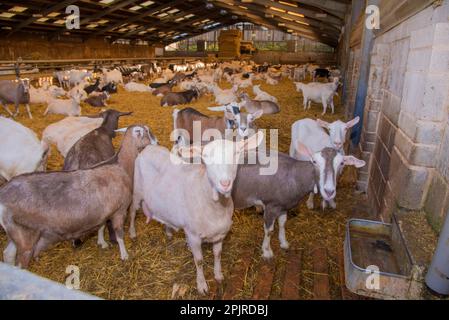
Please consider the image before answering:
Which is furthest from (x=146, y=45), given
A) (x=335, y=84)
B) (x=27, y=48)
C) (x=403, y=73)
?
(x=403, y=73)

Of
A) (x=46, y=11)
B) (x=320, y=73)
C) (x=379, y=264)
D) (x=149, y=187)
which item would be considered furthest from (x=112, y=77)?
(x=379, y=264)

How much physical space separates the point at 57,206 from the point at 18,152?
6.57 ft

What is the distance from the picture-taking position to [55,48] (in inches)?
1099

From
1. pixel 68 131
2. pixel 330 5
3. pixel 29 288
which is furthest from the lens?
pixel 330 5

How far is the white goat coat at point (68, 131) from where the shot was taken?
5742mm

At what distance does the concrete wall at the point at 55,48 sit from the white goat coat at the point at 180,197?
1011 inches

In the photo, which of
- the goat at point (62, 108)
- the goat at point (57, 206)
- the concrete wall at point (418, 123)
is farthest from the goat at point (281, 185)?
the goat at point (62, 108)

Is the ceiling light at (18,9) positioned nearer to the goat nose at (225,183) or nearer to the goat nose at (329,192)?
the goat nose at (225,183)

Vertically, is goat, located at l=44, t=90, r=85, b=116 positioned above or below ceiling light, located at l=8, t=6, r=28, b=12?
below

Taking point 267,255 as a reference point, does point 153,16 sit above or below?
above

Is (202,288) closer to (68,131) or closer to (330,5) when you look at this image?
(68,131)

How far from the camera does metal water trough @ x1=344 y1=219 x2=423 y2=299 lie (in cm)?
257

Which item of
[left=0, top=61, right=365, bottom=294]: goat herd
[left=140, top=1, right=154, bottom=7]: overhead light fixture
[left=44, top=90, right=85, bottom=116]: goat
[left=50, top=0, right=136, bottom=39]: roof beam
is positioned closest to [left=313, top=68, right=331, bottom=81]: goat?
[left=50, top=0, right=136, bottom=39]: roof beam

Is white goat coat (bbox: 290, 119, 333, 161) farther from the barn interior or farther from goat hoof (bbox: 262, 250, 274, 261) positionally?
goat hoof (bbox: 262, 250, 274, 261)
